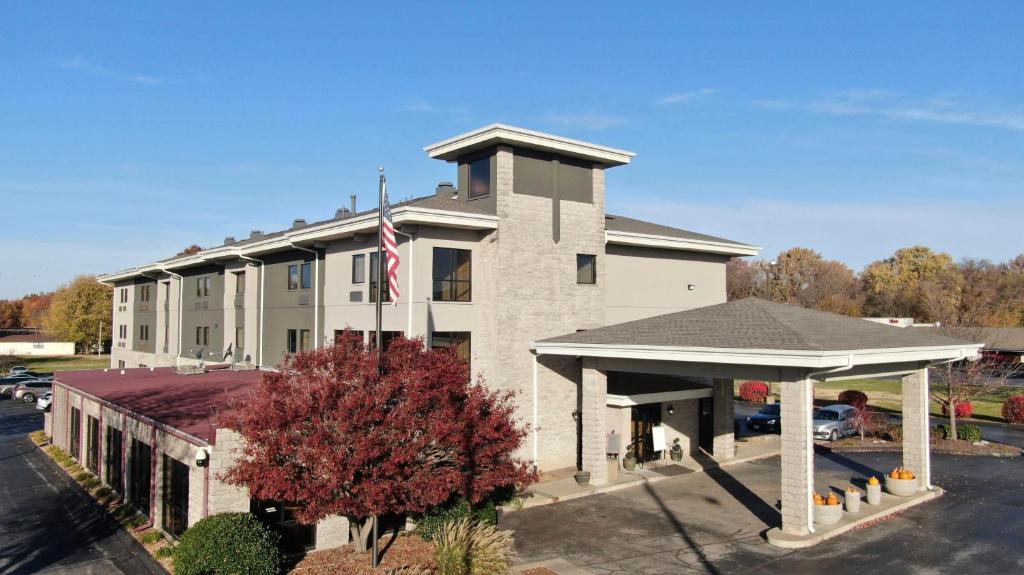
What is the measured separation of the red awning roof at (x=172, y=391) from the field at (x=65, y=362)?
58.9 m

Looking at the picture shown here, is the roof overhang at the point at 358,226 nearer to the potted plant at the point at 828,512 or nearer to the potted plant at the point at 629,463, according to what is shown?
the potted plant at the point at 629,463

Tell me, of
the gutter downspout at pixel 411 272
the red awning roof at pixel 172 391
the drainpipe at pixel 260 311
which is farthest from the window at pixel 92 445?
the gutter downspout at pixel 411 272

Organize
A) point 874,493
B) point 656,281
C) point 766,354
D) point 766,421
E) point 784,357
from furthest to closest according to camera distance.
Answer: point 766,421 → point 656,281 → point 874,493 → point 766,354 → point 784,357

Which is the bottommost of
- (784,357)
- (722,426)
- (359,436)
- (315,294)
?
(722,426)

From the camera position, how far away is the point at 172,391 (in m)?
25.7

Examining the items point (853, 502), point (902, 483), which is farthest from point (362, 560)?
point (902, 483)

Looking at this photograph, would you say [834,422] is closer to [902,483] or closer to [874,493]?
[902,483]

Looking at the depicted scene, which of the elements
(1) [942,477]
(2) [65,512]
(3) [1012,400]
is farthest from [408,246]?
(3) [1012,400]

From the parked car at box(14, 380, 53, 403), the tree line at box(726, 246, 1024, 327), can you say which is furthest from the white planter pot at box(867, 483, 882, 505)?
the tree line at box(726, 246, 1024, 327)

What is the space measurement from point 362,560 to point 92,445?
1625 centimetres

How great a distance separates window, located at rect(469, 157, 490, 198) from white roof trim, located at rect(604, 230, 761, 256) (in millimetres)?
5458

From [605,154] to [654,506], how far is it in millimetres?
13344

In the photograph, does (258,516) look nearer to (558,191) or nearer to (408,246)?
(408,246)

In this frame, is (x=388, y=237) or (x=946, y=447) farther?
(x=946, y=447)
